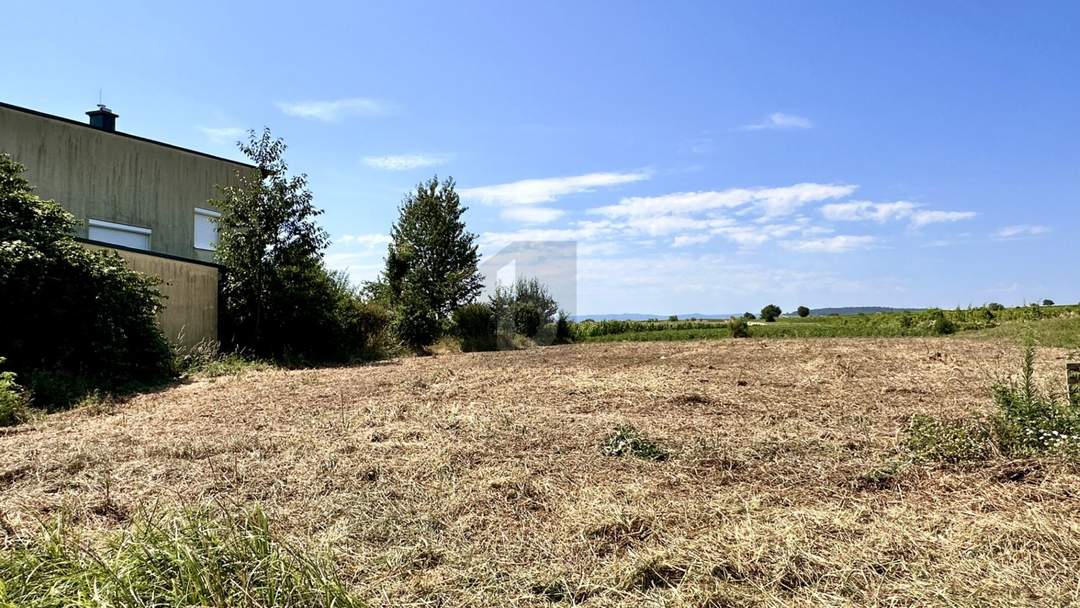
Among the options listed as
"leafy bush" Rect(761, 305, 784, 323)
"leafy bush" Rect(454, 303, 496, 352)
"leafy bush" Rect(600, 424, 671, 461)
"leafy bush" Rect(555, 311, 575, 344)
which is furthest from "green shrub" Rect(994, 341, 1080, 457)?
"leafy bush" Rect(761, 305, 784, 323)

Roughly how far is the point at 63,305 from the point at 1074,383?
1111 cm

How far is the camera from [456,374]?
8.65 m

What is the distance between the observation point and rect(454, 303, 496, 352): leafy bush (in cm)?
1791

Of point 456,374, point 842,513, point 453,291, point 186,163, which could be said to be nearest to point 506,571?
point 842,513

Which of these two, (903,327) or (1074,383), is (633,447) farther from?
(903,327)

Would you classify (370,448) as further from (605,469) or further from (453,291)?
(453,291)

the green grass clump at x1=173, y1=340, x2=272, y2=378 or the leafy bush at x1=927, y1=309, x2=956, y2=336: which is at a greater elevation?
the leafy bush at x1=927, y1=309, x2=956, y2=336

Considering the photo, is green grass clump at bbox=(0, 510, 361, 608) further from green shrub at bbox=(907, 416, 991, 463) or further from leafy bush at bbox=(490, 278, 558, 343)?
leafy bush at bbox=(490, 278, 558, 343)

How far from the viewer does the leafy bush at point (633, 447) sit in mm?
4031

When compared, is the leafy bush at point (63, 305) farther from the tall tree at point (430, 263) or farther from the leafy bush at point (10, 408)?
the tall tree at point (430, 263)

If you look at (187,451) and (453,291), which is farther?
(453,291)

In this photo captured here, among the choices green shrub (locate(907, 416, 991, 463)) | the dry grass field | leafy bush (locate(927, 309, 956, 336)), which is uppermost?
leafy bush (locate(927, 309, 956, 336))

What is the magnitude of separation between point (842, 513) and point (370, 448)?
2933 mm

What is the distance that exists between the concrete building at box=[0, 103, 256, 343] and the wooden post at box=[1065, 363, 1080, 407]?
12299 mm
